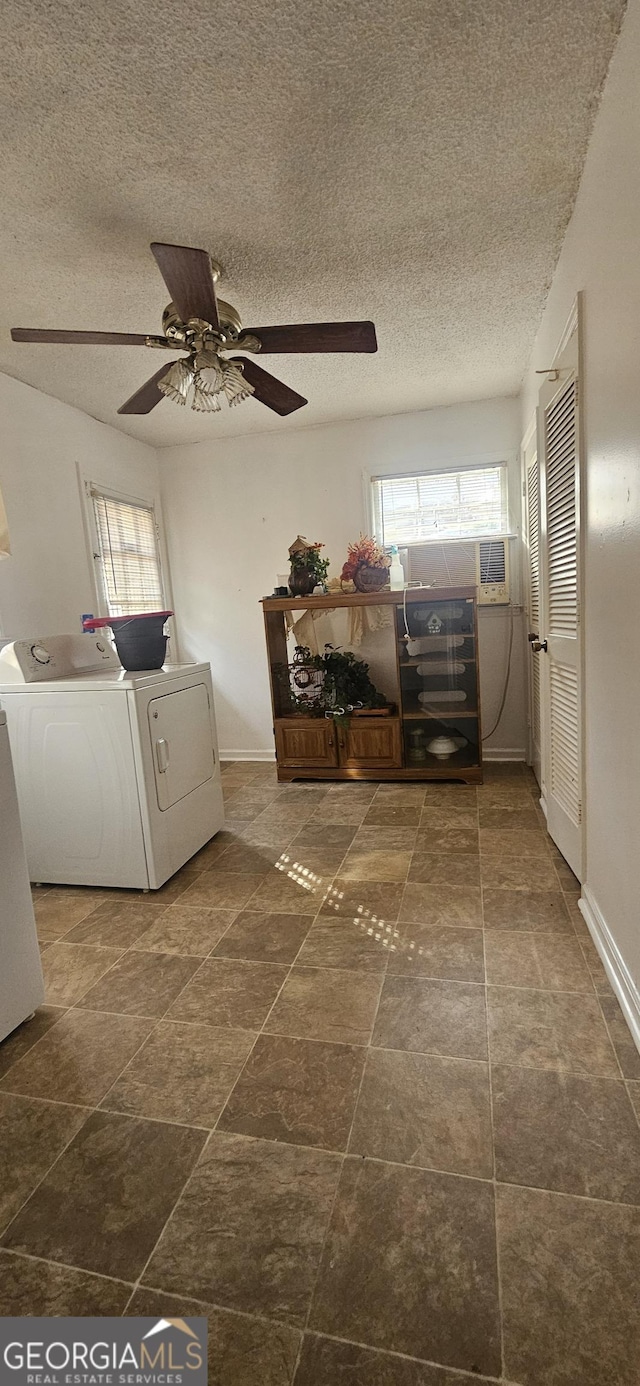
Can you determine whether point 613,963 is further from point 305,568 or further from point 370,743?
point 305,568

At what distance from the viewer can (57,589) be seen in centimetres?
348

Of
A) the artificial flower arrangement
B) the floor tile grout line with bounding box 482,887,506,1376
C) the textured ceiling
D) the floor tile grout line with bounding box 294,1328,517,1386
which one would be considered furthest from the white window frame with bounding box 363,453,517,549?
the floor tile grout line with bounding box 294,1328,517,1386

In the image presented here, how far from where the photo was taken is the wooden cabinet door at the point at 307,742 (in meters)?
4.05

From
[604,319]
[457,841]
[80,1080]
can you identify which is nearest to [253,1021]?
[80,1080]

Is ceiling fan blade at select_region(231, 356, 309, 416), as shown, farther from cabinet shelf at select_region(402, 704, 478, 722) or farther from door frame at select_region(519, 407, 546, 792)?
cabinet shelf at select_region(402, 704, 478, 722)

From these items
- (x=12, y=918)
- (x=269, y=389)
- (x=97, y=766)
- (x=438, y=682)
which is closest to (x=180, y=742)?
(x=97, y=766)

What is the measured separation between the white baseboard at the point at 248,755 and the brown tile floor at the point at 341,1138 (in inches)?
95.7

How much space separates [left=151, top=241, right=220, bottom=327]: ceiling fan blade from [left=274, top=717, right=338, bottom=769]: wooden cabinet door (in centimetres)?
255

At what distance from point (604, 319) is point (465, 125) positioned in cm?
69

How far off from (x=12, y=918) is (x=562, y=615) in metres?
2.21

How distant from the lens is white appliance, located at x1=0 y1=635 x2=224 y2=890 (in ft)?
8.10

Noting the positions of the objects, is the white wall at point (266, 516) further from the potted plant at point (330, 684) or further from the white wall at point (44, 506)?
the white wall at point (44, 506)

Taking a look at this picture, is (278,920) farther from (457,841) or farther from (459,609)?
(459,609)

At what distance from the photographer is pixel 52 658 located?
273cm
